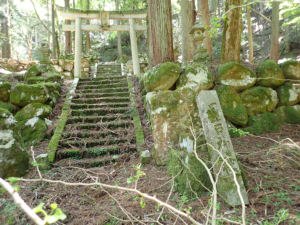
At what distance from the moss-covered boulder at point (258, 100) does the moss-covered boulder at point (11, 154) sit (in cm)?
469

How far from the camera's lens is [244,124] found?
14.1ft

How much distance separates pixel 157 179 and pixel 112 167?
3.33ft

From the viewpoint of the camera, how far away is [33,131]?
4301 mm

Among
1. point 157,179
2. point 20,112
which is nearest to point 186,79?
point 157,179

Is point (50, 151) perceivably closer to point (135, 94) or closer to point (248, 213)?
point (135, 94)

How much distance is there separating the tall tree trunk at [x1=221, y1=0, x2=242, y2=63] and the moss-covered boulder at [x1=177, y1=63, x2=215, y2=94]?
1102mm

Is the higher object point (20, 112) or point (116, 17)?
point (116, 17)

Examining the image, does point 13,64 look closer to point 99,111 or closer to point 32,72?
point 32,72

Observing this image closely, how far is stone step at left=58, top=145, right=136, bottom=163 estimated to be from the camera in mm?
3730

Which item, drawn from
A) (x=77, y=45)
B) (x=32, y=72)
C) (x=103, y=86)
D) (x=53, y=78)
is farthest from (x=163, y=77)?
(x=77, y=45)

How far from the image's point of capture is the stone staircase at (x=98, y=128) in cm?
373

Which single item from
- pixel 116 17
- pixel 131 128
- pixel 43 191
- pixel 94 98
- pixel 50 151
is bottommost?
pixel 43 191

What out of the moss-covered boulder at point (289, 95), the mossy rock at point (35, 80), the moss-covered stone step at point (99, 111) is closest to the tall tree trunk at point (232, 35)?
the moss-covered boulder at point (289, 95)

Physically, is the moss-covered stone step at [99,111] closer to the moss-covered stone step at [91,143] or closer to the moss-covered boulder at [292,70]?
the moss-covered stone step at [91,143]
